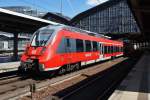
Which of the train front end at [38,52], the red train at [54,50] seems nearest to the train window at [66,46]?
the red train at [54,50]

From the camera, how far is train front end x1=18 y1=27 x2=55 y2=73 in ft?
49.5

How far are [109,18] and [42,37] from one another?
85.2 meters

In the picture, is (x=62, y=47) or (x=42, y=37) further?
(x=62, y=47)

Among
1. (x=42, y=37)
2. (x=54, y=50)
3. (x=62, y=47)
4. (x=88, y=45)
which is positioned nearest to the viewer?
(x=54, y=50)

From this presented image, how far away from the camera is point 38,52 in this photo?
15.4 m

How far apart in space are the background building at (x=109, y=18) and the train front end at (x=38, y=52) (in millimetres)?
82109

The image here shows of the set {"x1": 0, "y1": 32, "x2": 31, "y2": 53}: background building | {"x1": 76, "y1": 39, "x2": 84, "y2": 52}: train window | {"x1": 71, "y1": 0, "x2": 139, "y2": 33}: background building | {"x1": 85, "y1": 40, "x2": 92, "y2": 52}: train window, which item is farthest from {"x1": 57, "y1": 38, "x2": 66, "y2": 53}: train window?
{"x1": 71, "y1": 0, "x2": 139, "y2": 33}: background building

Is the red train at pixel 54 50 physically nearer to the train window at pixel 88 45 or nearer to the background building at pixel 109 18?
the train window at pixel 88 45

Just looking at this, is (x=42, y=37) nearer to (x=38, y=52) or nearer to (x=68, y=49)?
(x=38, y=52)

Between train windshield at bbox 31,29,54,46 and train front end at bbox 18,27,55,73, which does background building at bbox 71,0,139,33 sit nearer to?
train windshield at bbox 31,29,54,46

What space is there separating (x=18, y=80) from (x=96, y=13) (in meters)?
88.0

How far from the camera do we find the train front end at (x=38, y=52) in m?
15.1

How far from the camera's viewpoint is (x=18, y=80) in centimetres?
1555

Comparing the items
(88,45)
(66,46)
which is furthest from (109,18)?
(66,46)
